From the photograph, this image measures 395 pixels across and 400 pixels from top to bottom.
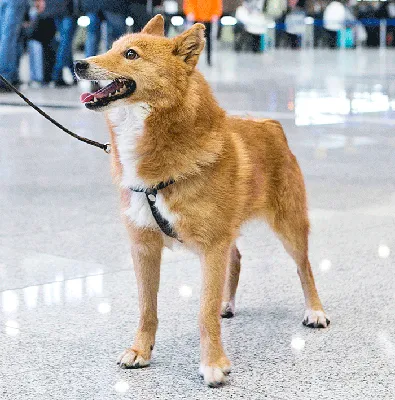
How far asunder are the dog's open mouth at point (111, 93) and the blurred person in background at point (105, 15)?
12212 millimetres

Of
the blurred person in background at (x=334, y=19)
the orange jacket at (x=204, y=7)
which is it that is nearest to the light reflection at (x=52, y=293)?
the orange jacket at (x=204, y=7)

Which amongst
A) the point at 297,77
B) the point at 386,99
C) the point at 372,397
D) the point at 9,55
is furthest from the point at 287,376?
the point at 297,77

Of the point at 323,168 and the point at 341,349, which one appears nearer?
the point at 341,349

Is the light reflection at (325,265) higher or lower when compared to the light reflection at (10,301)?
lower

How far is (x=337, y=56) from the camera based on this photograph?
26.1 metres

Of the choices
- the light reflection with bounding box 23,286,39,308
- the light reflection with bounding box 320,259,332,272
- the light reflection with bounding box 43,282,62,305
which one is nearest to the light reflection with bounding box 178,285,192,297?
the light reflection with bounding box 43,282,62,305

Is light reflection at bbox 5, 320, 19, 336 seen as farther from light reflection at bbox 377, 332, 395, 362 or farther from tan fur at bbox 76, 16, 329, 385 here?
light reflection at bbox 377, 332, 395, 362

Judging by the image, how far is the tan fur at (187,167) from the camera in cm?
350

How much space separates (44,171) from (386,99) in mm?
6645

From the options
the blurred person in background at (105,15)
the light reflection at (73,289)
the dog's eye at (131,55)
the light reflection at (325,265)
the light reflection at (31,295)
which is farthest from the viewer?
the blurred person in background at (105,15)

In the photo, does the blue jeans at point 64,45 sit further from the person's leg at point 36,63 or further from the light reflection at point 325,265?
the light reflection at point 325,265

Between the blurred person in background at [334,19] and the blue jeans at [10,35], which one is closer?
the blue jeans at [10,35]

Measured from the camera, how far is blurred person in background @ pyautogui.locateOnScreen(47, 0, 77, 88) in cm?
1611

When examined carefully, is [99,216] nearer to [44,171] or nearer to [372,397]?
[44,171]
